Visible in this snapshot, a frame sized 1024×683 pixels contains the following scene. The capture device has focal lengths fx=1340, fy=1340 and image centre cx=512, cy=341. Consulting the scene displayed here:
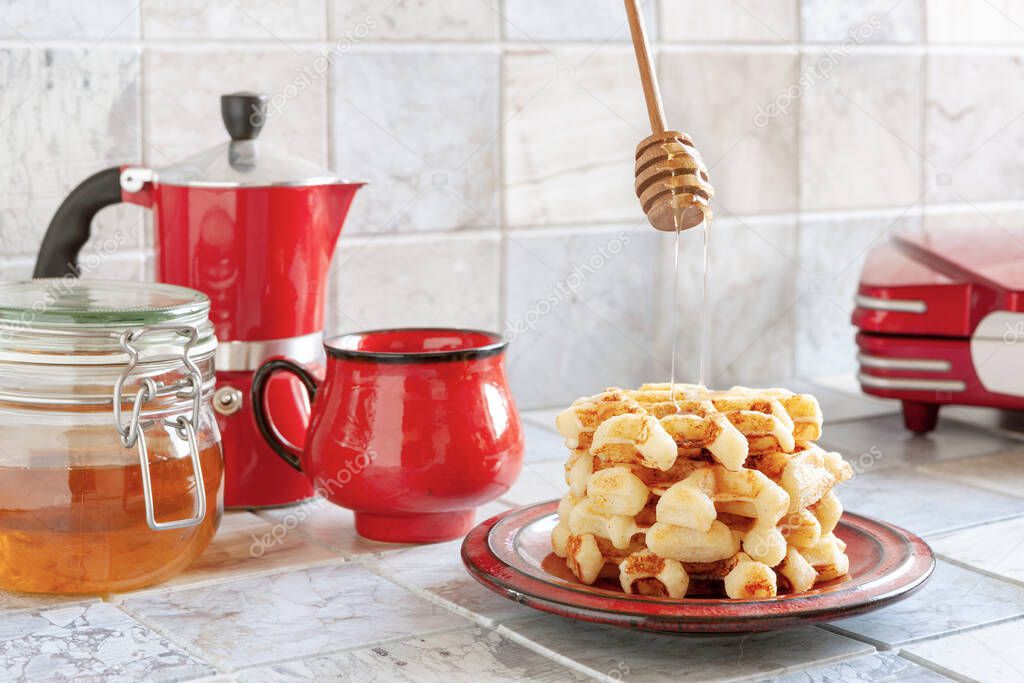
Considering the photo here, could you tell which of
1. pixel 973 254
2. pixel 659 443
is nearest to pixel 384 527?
pixel 659 443

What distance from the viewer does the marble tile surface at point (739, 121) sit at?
4.09 ft

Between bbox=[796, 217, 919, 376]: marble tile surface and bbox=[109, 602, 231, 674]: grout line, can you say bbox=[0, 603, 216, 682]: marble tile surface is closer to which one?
bbox=[109, 602, 231, 674]: grout line

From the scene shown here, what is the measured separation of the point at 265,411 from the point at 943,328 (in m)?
0.55

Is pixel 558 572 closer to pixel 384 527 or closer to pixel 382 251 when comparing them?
pixel 384 527

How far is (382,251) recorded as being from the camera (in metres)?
1.12

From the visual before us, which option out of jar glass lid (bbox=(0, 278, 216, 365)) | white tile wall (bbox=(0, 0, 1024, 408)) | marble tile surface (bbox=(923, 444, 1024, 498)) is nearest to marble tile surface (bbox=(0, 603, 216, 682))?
jar glass lid (bbox=(0, 278, 216, 365))

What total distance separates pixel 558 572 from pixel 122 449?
242 mm

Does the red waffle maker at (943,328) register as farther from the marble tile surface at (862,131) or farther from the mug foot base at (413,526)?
the mug foot base at (413,526)

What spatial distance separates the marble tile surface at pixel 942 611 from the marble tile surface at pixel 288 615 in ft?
0.68

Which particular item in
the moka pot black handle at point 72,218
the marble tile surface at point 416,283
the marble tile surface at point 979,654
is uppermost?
the moka pot black handle at point 72,218

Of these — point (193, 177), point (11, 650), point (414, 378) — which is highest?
point (193, 177)

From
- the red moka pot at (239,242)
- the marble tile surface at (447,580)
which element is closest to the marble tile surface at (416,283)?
the red moka pot at (239,242)

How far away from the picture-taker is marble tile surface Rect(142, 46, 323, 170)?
39.7 inches

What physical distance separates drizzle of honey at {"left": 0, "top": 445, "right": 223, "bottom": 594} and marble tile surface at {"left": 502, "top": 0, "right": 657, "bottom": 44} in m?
0.59
